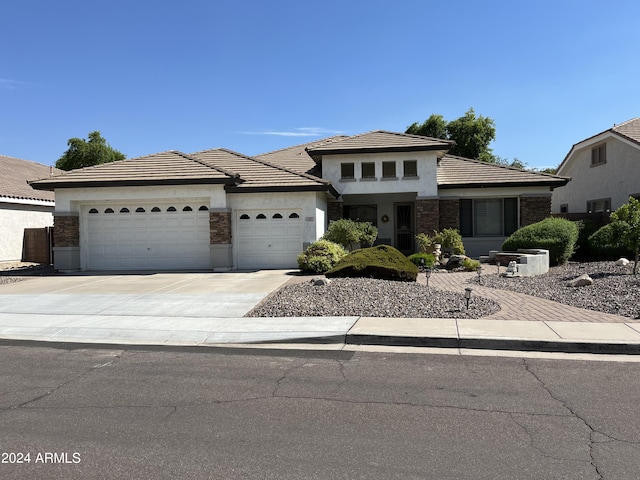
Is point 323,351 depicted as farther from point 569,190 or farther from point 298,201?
point 569,190

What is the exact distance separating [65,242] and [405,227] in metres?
14.6

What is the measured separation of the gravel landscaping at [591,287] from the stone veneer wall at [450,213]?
20.2 feet

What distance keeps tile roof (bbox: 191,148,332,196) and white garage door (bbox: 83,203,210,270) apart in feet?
7.16

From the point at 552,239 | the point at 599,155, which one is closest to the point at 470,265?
the point at 552,239

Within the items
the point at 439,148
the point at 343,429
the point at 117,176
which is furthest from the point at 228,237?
the point at 343,429

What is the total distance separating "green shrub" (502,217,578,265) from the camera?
17.2 meters

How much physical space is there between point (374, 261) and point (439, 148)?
29.7ft

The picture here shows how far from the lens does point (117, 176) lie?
62.4 feet

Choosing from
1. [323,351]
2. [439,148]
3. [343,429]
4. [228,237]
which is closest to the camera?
[343,429]

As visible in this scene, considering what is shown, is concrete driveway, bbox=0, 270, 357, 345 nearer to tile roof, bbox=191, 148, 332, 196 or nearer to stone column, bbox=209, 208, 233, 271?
stone column, bbox=209, 208, 233, 271

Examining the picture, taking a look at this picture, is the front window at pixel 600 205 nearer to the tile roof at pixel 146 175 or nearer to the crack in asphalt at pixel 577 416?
the tile roof at pixel 146 175

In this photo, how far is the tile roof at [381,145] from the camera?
68.5ft

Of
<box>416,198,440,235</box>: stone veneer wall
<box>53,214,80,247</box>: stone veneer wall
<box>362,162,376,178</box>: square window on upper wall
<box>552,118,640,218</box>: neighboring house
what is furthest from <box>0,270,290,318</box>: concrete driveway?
<box>552,118,640,218</box>: neighboring house

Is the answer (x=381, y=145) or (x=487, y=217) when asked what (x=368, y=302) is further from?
(x=487, y=217)
